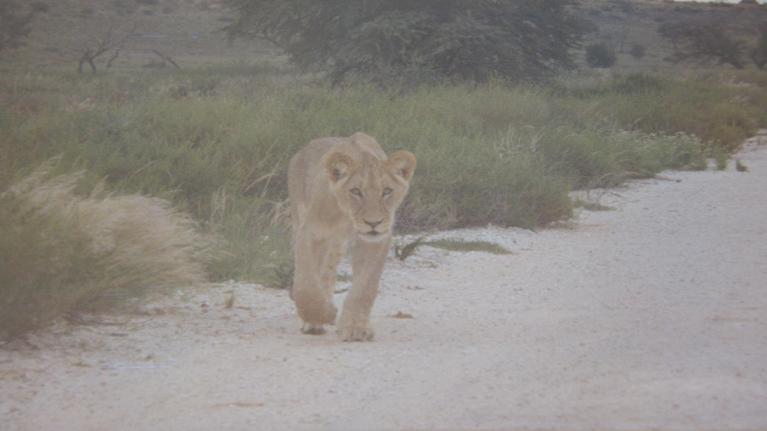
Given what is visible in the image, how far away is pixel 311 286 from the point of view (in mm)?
7070

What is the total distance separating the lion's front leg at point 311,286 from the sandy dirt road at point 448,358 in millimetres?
109

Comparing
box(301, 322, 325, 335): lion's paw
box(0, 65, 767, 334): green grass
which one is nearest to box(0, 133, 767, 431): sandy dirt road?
box(301, 322, 325, 335): lion's paw

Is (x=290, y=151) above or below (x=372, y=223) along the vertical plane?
below

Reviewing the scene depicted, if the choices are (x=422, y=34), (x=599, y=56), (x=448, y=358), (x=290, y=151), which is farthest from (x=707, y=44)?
(x=448, y=358)

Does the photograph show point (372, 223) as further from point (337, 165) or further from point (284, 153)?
point (284, 153)

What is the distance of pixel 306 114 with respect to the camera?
1491 cm

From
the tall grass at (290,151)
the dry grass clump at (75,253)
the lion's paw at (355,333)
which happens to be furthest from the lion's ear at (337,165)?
the tall grass at (290,151)

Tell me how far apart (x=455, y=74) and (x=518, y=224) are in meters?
15.5

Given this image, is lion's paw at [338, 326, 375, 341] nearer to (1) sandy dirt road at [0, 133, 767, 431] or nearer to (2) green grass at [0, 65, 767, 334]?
(1) sandy dirt road at [0, 133, 767, 431]

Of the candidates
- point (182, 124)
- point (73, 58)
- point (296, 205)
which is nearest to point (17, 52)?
point (73, 58)

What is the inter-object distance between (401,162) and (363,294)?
770 mm

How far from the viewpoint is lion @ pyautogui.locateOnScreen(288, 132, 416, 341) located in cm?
688

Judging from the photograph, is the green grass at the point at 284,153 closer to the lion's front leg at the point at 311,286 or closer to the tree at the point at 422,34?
the lion's front leg at the point at 311,286

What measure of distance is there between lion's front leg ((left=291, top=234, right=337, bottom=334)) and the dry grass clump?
1115mm
